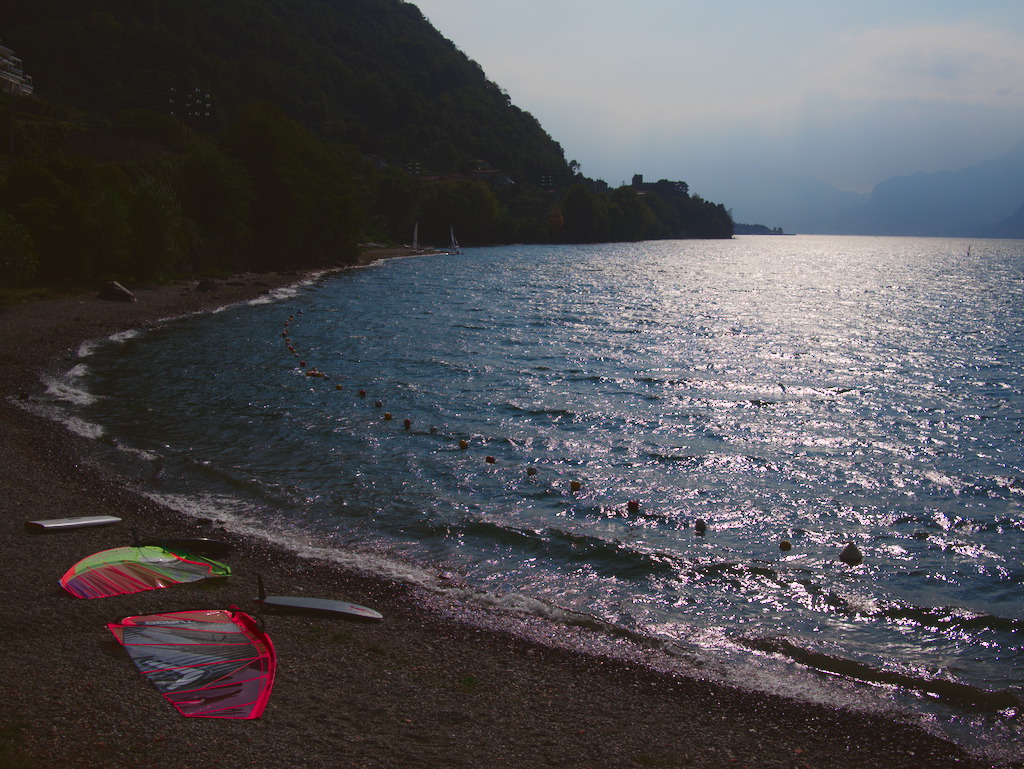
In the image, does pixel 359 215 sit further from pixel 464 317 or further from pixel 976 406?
pixel 976 406

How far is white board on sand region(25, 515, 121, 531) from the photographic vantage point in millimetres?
14125

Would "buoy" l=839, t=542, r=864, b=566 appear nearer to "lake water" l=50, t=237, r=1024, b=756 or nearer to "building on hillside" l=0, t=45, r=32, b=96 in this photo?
"lake water" l=50, t=237, r=1024, b=756

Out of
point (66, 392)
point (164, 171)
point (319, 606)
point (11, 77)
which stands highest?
point (11, 77)

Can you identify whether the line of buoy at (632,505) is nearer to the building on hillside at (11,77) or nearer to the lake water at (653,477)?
the lake water at (653,477)

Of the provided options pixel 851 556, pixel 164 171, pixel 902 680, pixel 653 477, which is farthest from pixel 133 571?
pixel 164 171

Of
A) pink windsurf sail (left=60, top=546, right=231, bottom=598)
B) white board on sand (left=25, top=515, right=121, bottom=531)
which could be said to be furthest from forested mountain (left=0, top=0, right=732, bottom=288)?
pink windsurf sail (left=60, top=546, right=231, bottom=598)

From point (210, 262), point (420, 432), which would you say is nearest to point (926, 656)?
point (420, 432)

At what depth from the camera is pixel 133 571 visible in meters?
12.6

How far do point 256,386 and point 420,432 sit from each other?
923 cm

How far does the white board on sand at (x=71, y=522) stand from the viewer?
14.1m

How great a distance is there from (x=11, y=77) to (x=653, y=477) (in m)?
112

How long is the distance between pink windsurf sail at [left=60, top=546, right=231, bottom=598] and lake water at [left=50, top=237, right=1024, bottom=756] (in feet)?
7.55

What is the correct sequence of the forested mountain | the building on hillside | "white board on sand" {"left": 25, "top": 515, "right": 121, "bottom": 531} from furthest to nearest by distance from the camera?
1. the building on hillside
2. the forested mountain
3. "white board on sand" {"left": 25, "top": 515, "right": 121, "bottom": 531}

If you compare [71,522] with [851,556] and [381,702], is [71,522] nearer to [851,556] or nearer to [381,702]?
[381,702]
